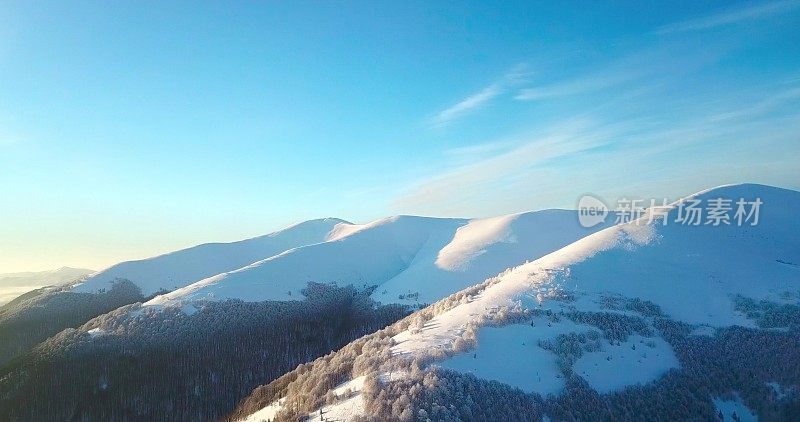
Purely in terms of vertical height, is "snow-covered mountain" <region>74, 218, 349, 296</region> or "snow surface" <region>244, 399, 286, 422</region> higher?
"snow-covered mountain" <region>74, 218, 349, 296</region>

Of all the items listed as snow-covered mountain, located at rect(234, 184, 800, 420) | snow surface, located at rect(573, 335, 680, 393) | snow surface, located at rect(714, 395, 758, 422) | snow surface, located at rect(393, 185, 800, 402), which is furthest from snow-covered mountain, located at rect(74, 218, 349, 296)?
snow surface, located at rect(714, 395, 758, 422)

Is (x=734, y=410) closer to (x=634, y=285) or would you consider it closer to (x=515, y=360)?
(x=515, y=360)

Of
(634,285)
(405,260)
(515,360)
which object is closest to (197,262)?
(405,260)

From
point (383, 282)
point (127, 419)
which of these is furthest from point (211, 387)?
point (383, 282)

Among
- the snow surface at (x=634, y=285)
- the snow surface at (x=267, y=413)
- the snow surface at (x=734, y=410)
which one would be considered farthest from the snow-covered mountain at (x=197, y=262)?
the snow surface at (x=734, y=410)

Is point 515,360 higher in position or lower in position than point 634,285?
lower

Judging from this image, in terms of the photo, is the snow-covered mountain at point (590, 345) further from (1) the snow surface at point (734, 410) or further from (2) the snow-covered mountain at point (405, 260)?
(2) the snow-covered mountain at point (405, 260)

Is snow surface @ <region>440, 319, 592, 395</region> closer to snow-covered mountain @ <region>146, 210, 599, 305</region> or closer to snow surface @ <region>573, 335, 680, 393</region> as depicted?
snow surface @ <region>573, 335, 680, 393</region>

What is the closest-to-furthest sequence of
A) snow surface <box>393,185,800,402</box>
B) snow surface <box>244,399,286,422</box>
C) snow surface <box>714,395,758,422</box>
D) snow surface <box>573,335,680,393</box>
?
snow surface <box>714,395,758,422</box> < snow surface <box>573,335,680,393</box> < snow surface <box>393,185,800,402</box> < snow surface <box>244,399,286,422</box>

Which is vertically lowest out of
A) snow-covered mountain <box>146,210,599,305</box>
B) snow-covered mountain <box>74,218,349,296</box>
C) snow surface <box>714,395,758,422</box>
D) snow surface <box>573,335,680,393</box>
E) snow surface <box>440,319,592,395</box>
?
snow surface <box>714,395,758,422</box>
